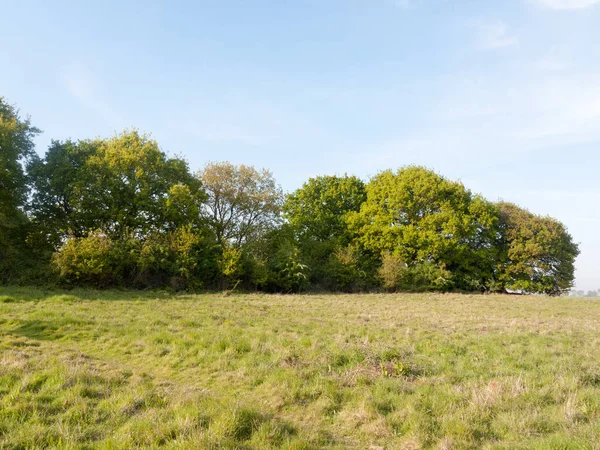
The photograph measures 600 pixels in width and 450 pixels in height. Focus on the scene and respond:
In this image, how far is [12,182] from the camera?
2681cm

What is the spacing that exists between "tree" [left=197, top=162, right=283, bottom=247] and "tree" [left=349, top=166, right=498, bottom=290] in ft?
33.7

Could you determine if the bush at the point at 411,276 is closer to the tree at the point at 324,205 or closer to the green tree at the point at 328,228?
the green tree at the point at 328,228

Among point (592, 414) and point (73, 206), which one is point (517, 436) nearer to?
point (592, 414)

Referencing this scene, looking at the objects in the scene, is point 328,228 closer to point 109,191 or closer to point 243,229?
point 243,229

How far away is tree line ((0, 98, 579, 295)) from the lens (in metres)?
26.9

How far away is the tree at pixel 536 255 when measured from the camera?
39.2 metres

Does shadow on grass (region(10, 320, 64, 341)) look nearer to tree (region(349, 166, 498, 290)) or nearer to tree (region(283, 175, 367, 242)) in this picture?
tree (region(283, 175, 367, 242))

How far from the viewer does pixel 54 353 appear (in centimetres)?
883

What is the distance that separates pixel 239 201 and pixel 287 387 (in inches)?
1218

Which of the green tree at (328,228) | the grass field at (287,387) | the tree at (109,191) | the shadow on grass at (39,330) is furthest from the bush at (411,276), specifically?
the shadow on grass at (39,330)

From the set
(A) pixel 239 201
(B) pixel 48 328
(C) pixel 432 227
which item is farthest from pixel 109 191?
(C) pixel 432 227

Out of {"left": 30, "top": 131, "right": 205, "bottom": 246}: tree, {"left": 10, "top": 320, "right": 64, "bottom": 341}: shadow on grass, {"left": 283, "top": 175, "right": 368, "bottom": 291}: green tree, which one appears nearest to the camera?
{"left": 10, "top": 320, "right": 64, "bottom": 341}: shadow on grass

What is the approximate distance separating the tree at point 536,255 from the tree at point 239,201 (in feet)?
87.7

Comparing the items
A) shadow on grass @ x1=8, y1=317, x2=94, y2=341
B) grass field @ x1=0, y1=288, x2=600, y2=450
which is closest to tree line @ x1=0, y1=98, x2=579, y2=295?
shadow on grass @ x1=8, y1=317, x2=94, y2=341
